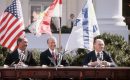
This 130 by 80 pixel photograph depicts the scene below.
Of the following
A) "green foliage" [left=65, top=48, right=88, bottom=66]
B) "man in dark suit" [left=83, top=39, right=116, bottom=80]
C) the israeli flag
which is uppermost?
the israeli flag

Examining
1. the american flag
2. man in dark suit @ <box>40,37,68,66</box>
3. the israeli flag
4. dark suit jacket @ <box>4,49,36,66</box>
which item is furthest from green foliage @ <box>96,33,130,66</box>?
dark suit jacket @ <box>4,49,36,66</box>

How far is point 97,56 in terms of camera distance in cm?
1055

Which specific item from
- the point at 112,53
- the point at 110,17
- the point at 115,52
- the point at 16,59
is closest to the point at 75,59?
the point at 112,53

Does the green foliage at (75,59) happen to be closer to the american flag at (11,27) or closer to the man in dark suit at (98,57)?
the american flag at (11,27)

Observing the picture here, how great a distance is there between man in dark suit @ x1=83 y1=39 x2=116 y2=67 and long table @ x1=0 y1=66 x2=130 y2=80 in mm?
290

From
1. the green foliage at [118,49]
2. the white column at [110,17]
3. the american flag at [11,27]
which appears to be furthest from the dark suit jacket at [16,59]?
the white column at [110,17]

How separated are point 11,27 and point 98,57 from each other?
10.2 ft

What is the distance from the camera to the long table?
10.0 metres

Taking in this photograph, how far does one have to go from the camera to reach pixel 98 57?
10562mm

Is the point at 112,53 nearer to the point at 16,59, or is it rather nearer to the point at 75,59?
the point at 75,59

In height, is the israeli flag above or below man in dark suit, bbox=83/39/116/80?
above

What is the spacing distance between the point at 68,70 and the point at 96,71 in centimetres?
53

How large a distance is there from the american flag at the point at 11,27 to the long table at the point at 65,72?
2600 mm

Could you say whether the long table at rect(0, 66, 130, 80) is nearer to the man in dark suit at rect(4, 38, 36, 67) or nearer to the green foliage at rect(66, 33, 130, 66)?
the man in dark suit at rect(4, 38, 36, 67)
